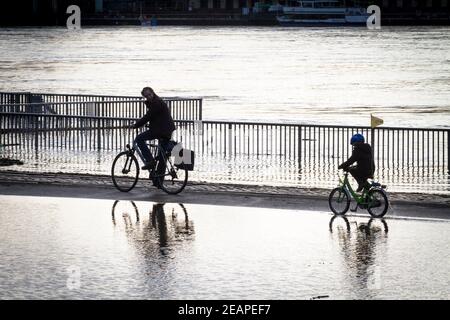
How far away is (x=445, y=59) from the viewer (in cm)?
11981

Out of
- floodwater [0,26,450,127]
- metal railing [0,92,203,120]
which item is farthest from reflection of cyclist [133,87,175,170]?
floodwater [0,26,450,127]

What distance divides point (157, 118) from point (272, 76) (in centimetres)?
7828

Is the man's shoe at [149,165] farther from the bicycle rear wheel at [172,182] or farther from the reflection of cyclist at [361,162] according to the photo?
the reflection of cyclist at [361,162]

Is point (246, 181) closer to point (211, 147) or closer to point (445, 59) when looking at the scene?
point (211, 147)

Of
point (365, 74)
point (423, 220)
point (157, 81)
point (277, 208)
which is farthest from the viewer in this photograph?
point (365, 74)

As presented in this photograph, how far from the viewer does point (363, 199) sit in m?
15.3

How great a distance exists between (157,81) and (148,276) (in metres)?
71.5

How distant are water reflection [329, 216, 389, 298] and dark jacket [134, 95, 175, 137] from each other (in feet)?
12.8

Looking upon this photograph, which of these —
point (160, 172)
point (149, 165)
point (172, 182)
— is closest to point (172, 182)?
point (172, 182)

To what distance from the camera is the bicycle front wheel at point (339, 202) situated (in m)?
15.5

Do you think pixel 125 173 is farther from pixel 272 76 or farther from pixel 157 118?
pixel 272 76

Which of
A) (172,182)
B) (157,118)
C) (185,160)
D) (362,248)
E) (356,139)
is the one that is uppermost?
(157,118)
